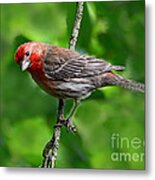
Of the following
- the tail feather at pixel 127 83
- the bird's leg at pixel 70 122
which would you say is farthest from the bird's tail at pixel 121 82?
the bird's leg at pixel 70 122

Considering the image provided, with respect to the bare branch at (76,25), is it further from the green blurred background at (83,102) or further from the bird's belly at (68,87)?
the bird's belly at (68,87)

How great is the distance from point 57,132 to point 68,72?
0.24 metres

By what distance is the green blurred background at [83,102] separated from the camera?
2.23m

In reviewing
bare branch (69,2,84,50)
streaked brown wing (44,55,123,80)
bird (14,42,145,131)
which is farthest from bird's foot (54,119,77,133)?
bare branch (69,2,84,50)

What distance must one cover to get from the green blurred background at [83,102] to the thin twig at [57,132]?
0.02m

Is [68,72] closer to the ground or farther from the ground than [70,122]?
farther from the ground

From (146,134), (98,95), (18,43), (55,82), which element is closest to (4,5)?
(18,43)

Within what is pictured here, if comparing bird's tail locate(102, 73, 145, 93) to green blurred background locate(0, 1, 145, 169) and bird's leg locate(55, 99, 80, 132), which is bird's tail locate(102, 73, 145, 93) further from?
bird's leg locate(55, 99, 80, 132)

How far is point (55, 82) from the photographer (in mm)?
2279

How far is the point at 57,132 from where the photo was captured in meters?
2.29

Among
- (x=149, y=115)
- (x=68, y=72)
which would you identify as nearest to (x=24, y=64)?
(x=68, y=72)

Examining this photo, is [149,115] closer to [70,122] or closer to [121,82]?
[121,82]

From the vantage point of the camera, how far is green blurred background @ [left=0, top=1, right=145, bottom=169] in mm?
Result: 2230

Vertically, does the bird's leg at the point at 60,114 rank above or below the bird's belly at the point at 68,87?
below
